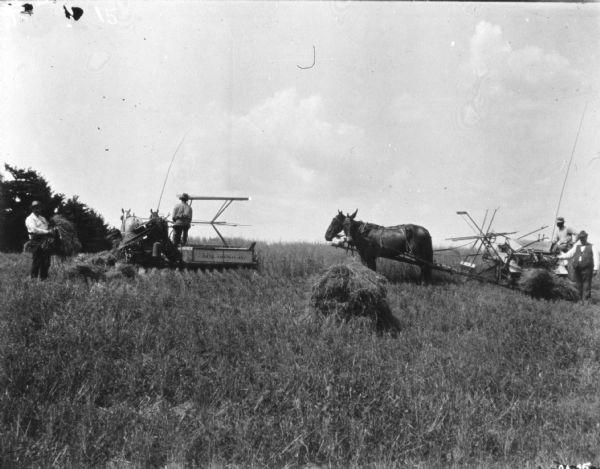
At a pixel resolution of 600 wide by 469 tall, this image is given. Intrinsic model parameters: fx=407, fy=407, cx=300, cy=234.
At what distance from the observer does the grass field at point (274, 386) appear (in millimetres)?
3547

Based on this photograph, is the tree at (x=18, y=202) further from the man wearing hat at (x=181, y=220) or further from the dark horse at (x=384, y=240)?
the dark horse at (x=384, y=240)

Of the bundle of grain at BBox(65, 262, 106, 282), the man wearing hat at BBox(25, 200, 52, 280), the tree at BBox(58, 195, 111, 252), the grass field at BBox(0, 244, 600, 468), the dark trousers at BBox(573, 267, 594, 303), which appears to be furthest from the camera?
the tree at BBox(58, 195, 111, 252)

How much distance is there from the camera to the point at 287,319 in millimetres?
6777

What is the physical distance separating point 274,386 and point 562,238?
1118 centimetres

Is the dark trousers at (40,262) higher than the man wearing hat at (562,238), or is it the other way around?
the man wearing hat at (562,238)

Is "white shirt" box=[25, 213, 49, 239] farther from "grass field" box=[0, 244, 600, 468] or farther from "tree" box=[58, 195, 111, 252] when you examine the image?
"tree" box=[58, 195, 111, 252]

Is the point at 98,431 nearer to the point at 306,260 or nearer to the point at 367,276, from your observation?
the point at 367,276

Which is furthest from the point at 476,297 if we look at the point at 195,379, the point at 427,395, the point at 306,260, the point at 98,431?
the point at 98,431

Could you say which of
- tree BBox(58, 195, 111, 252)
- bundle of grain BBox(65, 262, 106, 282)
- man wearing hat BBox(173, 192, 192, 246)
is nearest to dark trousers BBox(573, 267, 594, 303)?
man wearing hat BBox(173, 192, 192, 246)

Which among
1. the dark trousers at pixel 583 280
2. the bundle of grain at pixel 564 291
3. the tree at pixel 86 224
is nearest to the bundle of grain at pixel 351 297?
the bundle of grain at pixel 564 291

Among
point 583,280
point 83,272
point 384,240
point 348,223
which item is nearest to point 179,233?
point 83,272

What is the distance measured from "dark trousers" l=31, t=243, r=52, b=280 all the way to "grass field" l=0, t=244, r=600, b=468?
1047 millimetres

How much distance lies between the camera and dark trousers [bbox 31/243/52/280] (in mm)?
8492

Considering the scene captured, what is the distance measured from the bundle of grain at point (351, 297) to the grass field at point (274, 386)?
0.96 feet
